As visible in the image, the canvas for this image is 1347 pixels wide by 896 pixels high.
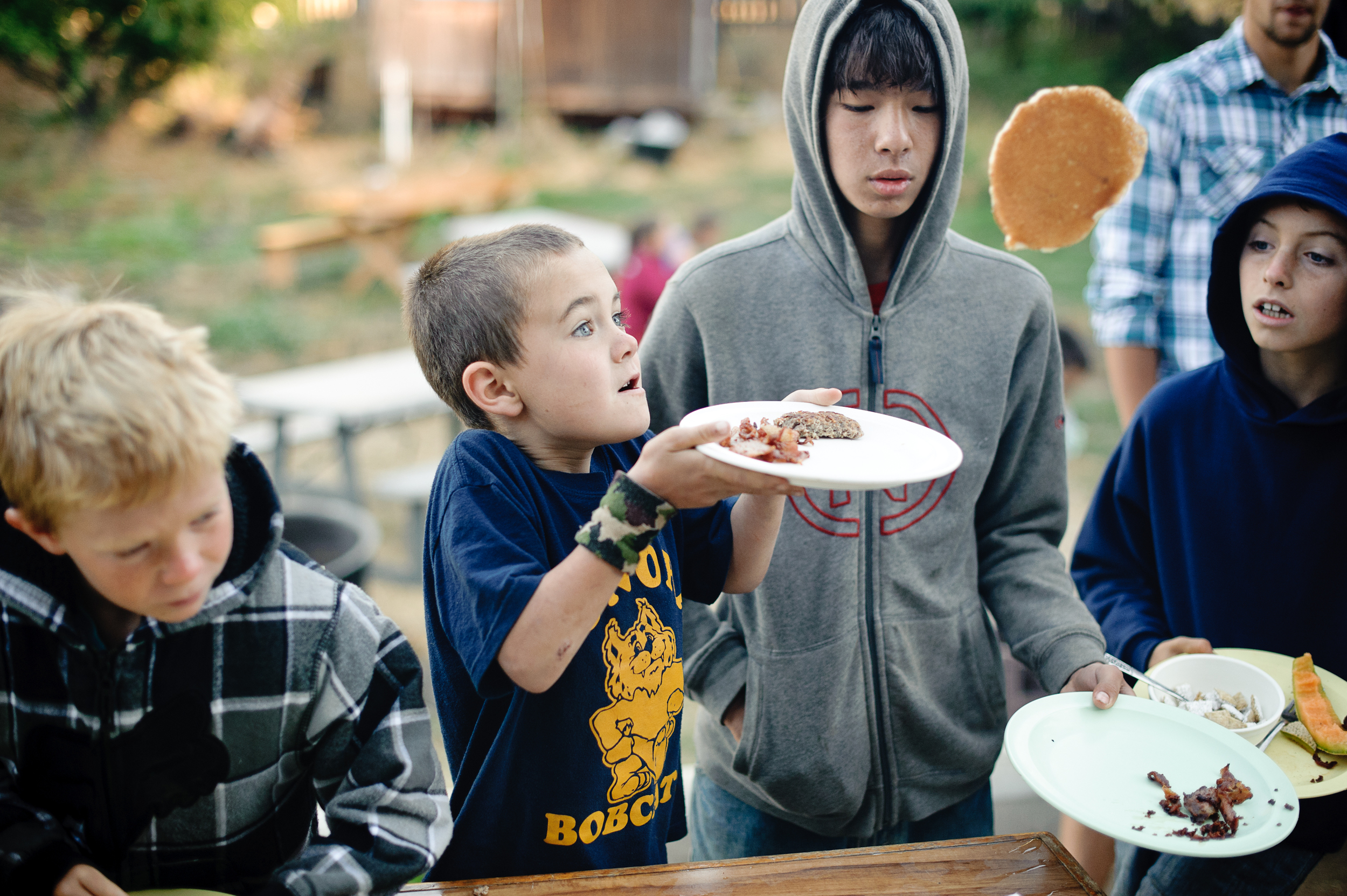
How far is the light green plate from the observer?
1.31 metres

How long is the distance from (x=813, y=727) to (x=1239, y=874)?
94cm

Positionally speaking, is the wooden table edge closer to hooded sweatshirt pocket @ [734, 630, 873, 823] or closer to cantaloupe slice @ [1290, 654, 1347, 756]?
hooded sweatshirt pocket @ [734, 630, 873, 823]

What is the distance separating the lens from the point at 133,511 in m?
1.12

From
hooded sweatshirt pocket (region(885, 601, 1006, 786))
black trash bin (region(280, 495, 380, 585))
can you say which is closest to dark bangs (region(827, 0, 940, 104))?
hooded sweatshirt pocket (region(885, 601, 1006, 786))

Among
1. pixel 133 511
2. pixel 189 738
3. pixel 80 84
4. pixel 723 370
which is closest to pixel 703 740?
pixel 723 370

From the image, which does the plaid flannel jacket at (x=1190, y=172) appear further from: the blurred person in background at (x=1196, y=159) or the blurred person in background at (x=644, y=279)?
the blurred person in background at (x=644, y=279)

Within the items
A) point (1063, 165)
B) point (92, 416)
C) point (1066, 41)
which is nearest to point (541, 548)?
point (92, 416)

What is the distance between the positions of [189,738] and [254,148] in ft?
45.3

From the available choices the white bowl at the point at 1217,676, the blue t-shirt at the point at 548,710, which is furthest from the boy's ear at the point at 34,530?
the white bowl at the point at 1217,676

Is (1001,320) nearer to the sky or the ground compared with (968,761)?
nearer to the sky

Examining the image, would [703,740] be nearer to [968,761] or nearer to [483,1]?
[968,761]

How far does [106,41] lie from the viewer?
600cm

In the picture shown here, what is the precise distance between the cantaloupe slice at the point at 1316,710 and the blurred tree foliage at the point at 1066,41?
1056cm

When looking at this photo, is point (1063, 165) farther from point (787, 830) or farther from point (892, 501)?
point (787, 830)
